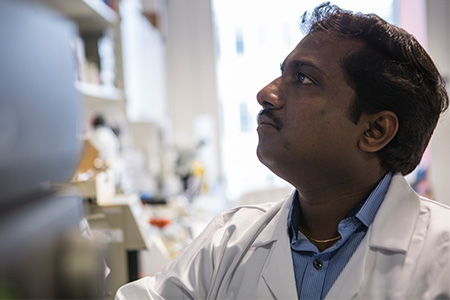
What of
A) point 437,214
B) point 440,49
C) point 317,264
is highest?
point 440,49

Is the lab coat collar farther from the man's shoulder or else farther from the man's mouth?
the man's mouth

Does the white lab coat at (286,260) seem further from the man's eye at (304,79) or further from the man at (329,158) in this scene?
the man's eye at (304,79)

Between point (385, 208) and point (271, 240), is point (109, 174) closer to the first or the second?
point (271, 240)

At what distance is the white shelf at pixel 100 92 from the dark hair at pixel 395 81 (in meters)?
1.21

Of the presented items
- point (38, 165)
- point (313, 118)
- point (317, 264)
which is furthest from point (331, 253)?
point (38, 165)

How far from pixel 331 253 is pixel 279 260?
105 mm

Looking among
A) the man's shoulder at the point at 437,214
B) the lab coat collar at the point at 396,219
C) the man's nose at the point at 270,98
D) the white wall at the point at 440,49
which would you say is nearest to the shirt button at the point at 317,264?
the lab coat collar at the point at 396,219

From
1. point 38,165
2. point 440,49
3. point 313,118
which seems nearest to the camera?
point 38,165

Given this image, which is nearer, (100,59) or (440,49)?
(100,59)

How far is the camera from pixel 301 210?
3.24 feet

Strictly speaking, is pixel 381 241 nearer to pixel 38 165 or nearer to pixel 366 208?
pixel 366 208

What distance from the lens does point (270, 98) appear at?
910 mm

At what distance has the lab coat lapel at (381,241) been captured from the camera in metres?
0.76

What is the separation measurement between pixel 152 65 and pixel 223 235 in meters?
3.24
